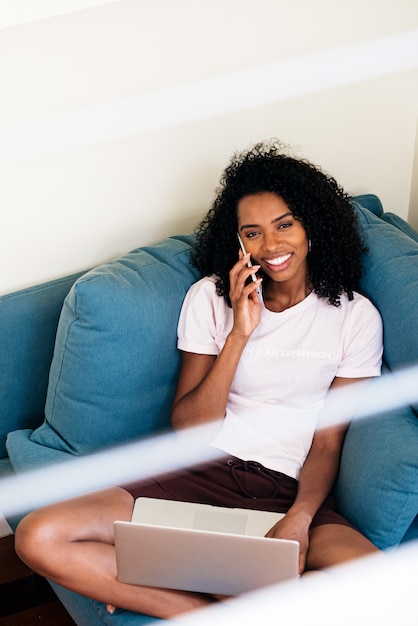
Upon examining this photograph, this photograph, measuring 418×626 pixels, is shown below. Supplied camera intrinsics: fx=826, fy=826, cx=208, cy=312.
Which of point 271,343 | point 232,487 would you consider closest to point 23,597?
point 232,487

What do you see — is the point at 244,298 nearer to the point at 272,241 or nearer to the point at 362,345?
the point at 272,241

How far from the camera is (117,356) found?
6.03ft

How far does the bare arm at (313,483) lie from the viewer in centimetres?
161

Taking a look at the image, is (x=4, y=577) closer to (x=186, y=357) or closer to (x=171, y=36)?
(x=186, y=357)

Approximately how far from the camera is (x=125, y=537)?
1.44m

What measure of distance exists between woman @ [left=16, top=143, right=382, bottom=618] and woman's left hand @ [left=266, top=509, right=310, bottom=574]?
0.02m

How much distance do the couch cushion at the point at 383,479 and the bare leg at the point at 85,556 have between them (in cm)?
36

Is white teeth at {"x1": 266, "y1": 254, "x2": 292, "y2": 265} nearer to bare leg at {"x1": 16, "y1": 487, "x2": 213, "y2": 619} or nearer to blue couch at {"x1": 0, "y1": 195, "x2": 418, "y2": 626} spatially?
blue couch at {"x1": 0, "y1": 195, "x2": 418, "y2": 626}

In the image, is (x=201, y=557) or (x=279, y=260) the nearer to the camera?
(x=201, y=557)

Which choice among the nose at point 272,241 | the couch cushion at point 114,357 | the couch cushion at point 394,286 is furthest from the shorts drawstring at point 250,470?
the nose at point 272,241

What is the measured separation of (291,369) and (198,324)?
24 centimetres

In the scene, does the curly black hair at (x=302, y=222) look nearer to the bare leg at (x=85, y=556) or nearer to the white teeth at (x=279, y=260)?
the white teeth at (x=279, y=260)

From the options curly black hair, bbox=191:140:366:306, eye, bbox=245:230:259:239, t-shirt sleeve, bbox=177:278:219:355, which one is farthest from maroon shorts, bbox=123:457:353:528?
eye, bbox=245:230:259:239

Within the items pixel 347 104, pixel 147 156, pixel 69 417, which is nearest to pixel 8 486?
pixel 69 417
